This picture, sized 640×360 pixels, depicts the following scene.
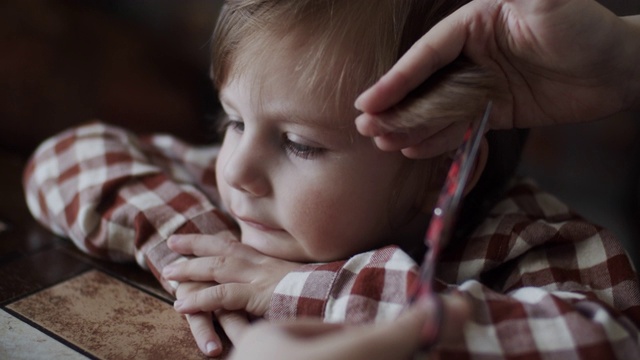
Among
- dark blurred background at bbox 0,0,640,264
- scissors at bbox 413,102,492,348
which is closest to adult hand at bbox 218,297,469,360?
scissors at bbox 413,102,492,348

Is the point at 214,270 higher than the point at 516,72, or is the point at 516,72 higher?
the point at 516,72

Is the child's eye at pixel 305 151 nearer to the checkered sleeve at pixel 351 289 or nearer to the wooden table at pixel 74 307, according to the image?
the checkered sleeve at pixel 351 289

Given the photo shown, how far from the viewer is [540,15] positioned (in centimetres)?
76

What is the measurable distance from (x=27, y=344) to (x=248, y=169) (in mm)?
308

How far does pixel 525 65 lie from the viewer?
2.80 ft

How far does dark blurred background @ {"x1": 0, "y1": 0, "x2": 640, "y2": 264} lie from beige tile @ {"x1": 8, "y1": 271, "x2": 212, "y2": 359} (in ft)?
1.56

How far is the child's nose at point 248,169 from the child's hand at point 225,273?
3.7 inches

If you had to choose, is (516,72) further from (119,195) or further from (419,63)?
(119,195)

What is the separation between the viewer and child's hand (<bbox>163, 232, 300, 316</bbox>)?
84cm

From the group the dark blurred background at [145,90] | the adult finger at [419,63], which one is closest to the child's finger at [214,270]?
the adult finger at [419,63]

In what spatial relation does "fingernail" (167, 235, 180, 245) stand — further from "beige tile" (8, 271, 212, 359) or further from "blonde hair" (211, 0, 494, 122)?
"blonde hair" (211, 0, 494, 122)

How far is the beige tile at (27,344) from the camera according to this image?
772mm

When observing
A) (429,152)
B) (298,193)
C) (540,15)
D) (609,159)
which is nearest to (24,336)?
(298,193)

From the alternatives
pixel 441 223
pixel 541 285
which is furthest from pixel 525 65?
pixel 441 223
